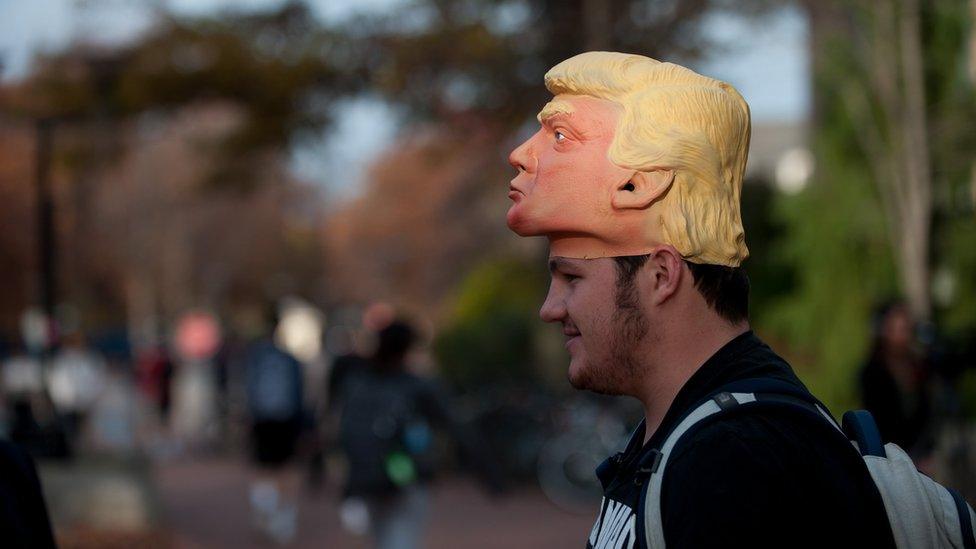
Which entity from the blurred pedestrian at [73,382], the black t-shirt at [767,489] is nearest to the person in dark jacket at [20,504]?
the black t-shirt at [767,489]

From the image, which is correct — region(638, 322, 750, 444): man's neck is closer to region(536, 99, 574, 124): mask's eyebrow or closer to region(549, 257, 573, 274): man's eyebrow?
region(549, 257, 573, 274): man's eyebrow

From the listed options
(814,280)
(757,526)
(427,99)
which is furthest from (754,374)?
(427,99)

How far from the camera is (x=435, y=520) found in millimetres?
13750

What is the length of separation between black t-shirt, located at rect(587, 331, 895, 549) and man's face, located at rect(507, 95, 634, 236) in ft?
1.48

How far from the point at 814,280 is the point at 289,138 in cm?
570

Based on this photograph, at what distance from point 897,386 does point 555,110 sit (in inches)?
199

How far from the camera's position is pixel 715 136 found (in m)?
2.26

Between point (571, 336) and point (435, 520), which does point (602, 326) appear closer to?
point (571, 336)

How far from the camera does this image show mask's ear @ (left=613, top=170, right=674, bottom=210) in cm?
222

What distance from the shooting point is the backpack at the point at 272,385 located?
1145 centimetres

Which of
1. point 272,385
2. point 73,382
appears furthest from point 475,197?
point 272,385

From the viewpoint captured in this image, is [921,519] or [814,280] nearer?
[921,519]

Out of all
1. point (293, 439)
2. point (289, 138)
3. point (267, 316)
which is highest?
point (289, 138)

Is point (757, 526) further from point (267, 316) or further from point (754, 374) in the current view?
point (267, 316)
